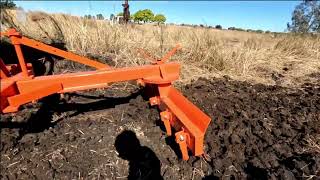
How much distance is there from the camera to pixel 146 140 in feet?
12.1

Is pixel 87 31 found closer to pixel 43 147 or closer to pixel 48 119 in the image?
pixel 48 119

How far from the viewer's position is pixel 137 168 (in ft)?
10.7

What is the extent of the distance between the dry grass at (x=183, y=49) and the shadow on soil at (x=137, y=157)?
250cm

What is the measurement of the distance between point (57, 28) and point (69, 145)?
4699 millimetres

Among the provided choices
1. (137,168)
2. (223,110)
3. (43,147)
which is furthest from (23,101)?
(223,110)

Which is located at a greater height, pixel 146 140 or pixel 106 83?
pixel 106 83

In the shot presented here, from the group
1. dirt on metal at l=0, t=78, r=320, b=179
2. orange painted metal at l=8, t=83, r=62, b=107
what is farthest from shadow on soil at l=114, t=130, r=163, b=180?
orange painted metal at l=8, t=83, r=62, b=107

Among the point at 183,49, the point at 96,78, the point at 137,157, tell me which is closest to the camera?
the point at 96,78

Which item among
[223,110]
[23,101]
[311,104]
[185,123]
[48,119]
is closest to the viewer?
[23,101]

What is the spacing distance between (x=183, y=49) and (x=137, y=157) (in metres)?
4.55

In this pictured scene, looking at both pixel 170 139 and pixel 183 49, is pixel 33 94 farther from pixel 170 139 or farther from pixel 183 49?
pixel 183 49

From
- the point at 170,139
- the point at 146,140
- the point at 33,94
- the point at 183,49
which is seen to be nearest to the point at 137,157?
the point at 146,140

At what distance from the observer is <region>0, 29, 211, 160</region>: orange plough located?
2803 mm

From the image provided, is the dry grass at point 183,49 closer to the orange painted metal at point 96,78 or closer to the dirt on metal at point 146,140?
the dirt on metal at point 146,140
